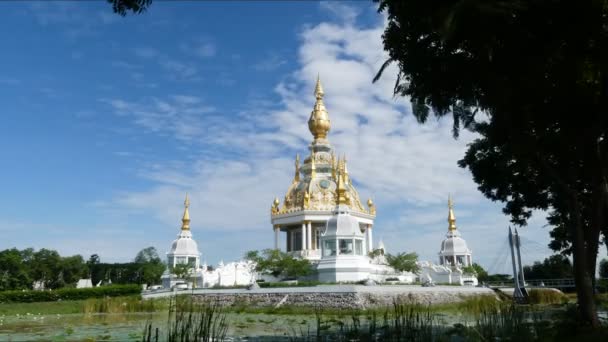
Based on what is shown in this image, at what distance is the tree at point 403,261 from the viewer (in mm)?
40062

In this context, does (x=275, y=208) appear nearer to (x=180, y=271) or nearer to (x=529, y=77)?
(x=180, y=271)

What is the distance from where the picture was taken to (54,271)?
198ft

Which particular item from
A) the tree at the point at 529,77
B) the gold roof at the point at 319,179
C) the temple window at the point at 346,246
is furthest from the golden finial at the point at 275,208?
the tree at the point at 529,77

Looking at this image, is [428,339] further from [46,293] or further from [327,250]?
[46,293]

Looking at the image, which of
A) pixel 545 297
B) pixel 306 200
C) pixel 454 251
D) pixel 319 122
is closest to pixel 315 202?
pixel 306 200

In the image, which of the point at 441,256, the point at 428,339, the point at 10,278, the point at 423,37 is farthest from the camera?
the point at 441,256

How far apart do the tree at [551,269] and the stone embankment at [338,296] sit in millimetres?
29982

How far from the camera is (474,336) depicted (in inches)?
403

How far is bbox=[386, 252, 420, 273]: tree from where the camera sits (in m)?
40.1

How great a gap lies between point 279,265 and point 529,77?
30020 mm

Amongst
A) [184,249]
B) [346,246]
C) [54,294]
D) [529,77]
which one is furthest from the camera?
[184,249]

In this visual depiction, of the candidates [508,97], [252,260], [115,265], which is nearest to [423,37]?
[508,97]

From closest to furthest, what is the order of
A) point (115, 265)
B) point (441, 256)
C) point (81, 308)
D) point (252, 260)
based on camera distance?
1. point (81, 308)
2. point (252, 260)
3. point (441, 256)
4. point (115, 265)

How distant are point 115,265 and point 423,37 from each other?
7149 cm
